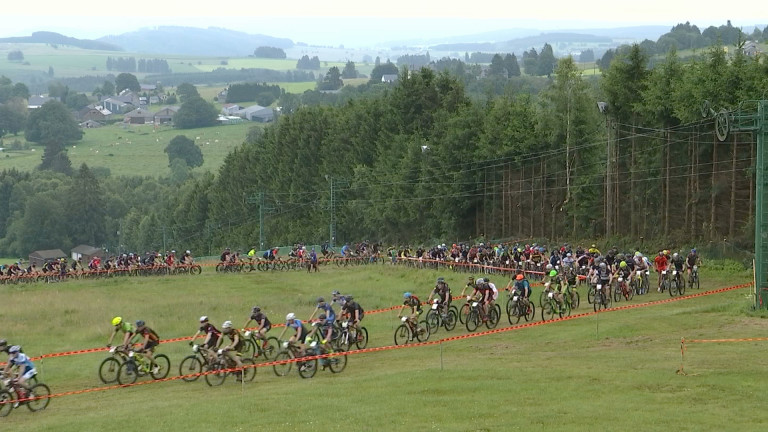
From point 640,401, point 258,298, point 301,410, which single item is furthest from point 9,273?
point 640,401

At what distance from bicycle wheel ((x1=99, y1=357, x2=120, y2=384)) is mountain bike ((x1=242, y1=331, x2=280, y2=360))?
12.5 feet

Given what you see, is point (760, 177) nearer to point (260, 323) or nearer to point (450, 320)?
point (450, 320)

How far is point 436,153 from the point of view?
9862 cm

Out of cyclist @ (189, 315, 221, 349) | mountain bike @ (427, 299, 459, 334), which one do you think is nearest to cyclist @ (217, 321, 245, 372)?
cyclist @ (189, 315, 221, 349)

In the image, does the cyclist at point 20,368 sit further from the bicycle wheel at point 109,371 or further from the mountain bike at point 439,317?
the mountain bike at point 439,317

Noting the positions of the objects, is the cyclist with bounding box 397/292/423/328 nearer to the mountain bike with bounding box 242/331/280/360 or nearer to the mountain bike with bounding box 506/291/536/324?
the mountain bike with bounding box 506/291/536/324

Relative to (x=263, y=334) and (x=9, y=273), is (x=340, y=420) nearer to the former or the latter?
(x=263, y=334)

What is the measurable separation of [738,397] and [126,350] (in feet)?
55.3

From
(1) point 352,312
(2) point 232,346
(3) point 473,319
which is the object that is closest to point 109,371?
(2) point 232,346

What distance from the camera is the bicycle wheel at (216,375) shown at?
30511 mm

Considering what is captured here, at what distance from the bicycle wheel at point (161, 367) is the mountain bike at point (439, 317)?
10.1 meters

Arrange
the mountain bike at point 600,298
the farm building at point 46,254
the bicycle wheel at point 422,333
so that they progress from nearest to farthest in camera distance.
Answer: the bicycle wheel at point 422,333 < the mountain bike at point 600,298 < the farm building at point 46,254

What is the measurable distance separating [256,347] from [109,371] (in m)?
4.70

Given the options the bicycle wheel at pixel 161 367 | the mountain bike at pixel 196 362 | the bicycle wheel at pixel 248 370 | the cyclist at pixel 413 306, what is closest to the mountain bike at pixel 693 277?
the cyclist at pixel 413 306
